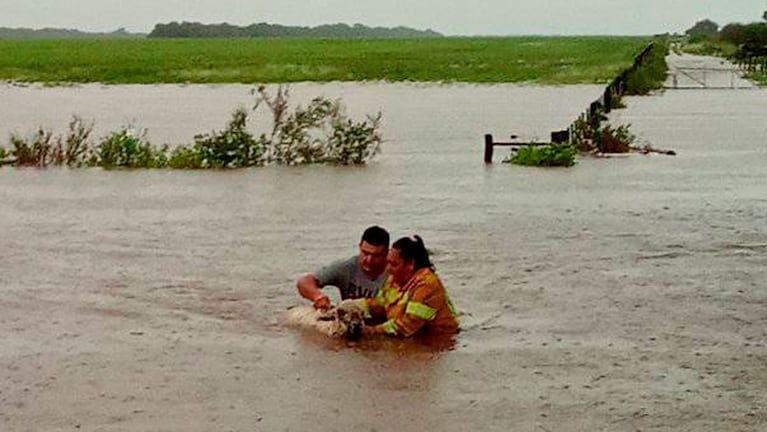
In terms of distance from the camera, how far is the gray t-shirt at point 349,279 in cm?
1072

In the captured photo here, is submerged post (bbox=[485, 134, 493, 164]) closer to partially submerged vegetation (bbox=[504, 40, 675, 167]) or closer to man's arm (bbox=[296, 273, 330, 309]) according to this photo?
partially submerged vegetation (bbox=[504, 40, 675, 167])

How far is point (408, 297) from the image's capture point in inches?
406

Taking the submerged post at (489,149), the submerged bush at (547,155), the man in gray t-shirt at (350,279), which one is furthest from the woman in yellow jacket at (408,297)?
the submerged post at (489,149)

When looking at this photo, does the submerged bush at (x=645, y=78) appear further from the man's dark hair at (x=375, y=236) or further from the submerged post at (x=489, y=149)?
the man's dark hair at (x=375, y=236)

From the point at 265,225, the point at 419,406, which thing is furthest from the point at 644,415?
the point at 265,225

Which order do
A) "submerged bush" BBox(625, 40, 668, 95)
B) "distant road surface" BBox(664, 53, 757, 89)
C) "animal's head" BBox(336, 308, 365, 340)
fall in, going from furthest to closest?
"distant road surface" BBox(664, 53, 757, 89) < "submerged bush" BBox(625, 40, 668, 95) < "animal's head" BBox(336, 308, 365, 340)

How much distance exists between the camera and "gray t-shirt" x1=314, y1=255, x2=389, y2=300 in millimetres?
10719

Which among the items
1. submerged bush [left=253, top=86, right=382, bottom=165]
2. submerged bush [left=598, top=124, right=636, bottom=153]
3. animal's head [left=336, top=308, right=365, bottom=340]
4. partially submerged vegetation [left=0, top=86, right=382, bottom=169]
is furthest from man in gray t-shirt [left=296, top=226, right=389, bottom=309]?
submerged bush [left=598, top=124, right=636, bottom=153]

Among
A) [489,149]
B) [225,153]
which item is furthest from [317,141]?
[489,149]

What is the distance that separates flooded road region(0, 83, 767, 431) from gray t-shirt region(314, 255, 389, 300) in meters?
0.58

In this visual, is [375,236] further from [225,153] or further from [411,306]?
[225,153]

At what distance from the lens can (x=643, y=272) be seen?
554 inches

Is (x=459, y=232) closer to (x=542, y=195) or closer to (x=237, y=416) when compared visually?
(x=542, y=195)

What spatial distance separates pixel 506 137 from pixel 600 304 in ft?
68.2
